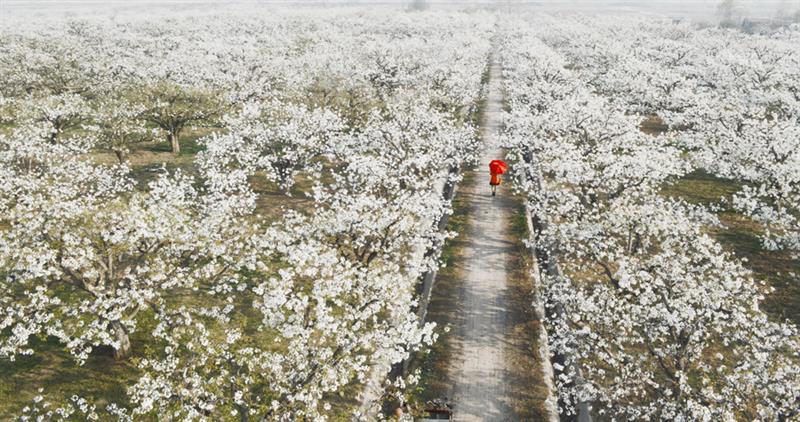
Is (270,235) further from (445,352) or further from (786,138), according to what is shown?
(786,138)

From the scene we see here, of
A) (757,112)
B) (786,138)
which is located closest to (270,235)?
(786,138)

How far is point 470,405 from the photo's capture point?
23.7 meters

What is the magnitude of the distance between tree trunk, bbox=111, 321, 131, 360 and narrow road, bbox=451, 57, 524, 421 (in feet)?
57.0

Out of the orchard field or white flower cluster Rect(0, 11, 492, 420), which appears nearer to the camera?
white flower cluster Rect(0, 11, 492, 420)

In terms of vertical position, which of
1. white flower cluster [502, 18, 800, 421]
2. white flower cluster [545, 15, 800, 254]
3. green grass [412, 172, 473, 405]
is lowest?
green grass [412, 172, 473, 405]

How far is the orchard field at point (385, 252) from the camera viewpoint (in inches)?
784

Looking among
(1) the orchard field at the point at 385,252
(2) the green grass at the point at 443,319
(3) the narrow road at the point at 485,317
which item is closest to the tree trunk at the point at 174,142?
(1) the orchard field at the point at 385,252

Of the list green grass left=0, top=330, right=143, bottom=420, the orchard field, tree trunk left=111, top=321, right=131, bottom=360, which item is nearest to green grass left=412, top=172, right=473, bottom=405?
the orchard field

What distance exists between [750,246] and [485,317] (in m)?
25.3

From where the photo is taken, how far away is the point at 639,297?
22469 millimetres

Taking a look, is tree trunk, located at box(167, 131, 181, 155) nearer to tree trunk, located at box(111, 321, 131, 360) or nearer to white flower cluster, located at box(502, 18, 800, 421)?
tree trunk, located at box(111, 321, 131, 360)

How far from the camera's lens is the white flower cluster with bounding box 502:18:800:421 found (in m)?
19.7

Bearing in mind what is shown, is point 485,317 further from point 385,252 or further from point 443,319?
point 385,252

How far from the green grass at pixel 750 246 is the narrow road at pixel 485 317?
17.1 metres
